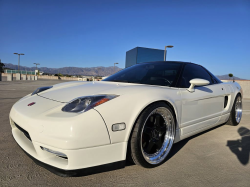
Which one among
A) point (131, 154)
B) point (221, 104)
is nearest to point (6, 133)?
point (131, 154)

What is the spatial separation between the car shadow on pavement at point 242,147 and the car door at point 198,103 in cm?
39

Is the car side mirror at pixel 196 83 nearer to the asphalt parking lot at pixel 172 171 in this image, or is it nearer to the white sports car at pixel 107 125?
the white sports car at pixel 107 125

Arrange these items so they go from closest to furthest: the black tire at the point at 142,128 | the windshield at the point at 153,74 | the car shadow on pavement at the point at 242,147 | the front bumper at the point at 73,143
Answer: the front bumper at the point at 73,143 → the black tire at the point at 142,128 → the car shadow on pavement at the point at 242,147 → the windshield at the point at 153,74

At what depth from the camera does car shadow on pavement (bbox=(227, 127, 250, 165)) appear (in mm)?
2156

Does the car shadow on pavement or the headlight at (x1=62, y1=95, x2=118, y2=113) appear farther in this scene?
the car shadow on pavement

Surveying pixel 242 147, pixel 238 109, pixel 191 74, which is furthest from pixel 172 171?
pixel 238 109

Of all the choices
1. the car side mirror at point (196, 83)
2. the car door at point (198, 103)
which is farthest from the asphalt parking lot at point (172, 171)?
the car side mirror at point (196, 83)

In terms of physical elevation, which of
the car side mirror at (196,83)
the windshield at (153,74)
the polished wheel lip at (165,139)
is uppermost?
the windshield at (153,74)

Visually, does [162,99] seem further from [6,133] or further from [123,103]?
[6,133]

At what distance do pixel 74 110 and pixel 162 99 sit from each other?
2.91 ft

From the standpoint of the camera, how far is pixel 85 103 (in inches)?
63.3

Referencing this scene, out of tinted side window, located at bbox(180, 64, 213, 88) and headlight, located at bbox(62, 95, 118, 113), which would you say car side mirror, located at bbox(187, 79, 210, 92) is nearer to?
tinted side window, located at bbox(180, 64, 213, 88)

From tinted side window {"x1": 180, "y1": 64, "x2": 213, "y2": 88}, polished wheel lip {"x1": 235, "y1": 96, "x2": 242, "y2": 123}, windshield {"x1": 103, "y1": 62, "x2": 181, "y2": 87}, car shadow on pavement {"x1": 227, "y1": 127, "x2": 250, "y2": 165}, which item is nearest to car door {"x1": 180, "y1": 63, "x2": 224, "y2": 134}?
tinted side window {"x1": 180, "y1": 64, "x2": 213, "y2": 88}

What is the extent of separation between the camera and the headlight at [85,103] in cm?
155
